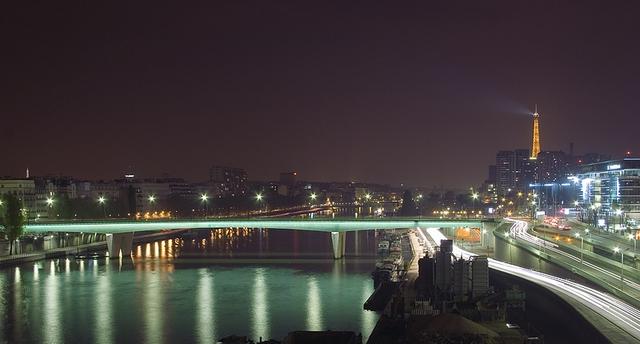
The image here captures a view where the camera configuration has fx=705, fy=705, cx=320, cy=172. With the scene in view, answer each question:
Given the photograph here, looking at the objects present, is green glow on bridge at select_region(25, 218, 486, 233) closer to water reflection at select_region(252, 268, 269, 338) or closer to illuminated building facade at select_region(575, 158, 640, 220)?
water reflection at select_region(252, 268, 269, 338)

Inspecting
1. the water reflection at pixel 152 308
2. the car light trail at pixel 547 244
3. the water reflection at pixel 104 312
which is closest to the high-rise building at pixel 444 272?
the car light trail at pixel 547 244

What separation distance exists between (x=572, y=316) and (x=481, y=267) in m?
6.33

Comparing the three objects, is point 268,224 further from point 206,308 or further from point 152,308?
point 152,308

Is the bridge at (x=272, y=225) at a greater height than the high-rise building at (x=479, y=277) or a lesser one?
greater

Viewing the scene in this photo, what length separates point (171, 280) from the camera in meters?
34.6

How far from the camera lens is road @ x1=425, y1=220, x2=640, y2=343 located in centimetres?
1607

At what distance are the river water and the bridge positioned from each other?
74.3 inches

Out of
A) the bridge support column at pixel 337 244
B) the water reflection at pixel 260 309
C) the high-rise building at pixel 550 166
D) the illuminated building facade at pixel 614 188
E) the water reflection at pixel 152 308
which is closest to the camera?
the water reflection at pixel 152 308

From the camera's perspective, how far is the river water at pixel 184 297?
75.9 ft

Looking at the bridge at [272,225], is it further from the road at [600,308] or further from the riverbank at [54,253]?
the road at [600,308]

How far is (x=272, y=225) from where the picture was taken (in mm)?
44438

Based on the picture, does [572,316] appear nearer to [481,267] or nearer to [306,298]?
[481,267]

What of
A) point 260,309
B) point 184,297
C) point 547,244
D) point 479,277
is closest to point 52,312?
point 184,297

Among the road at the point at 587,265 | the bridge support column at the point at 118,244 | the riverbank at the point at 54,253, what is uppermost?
the road at the point at 587,265
